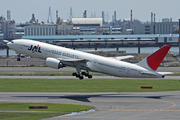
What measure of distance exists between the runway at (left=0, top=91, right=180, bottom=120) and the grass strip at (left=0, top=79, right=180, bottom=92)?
247 inches

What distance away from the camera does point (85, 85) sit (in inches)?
3435

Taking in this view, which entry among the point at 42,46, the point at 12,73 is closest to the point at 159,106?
the point at 42,46

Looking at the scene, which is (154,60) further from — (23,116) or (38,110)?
(23,116)

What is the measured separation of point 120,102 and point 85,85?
26763mm

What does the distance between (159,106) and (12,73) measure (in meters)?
70.0

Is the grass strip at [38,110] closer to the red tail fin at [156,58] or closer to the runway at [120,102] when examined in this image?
the runway at [120,102]

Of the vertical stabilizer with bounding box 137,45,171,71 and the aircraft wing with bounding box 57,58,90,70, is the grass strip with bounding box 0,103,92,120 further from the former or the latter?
the vertical stabilizer with bounding box 137,45,171,71

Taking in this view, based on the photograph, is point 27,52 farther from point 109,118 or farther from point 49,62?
point 109,118

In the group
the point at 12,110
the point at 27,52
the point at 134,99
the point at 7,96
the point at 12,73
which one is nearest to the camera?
the point at 12,110

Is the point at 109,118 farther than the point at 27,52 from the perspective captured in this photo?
No

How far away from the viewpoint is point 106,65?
230ft

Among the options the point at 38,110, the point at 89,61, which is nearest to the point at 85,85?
the point at 89,61

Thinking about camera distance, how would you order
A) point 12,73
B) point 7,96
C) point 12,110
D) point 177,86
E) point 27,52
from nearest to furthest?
point 12,110 < point 7,96 < point 27,52 < point 177,86 < point 12,73

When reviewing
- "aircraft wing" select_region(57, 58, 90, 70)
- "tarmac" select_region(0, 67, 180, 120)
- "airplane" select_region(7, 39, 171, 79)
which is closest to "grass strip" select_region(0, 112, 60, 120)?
"tarmac" select_region(0, 67, 180, 120)
